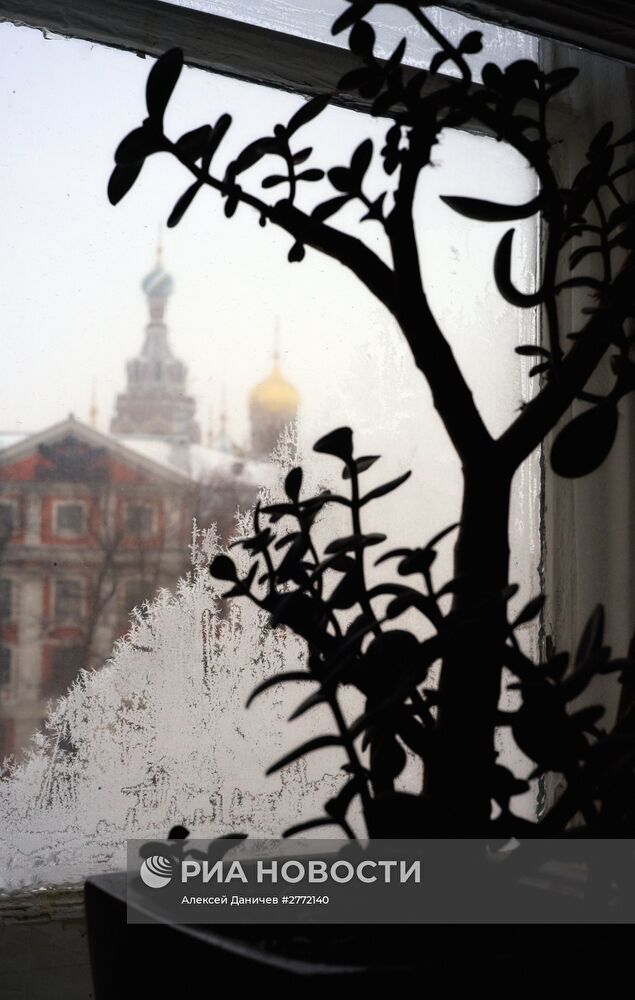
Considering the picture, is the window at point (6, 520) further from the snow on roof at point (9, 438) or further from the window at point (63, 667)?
the window at point (63, 667)

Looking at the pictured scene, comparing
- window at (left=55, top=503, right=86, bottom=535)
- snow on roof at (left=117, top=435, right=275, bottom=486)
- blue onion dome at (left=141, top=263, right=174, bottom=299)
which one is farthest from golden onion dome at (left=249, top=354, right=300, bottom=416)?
window at (left=55, top=503, right=86, bottom=535)

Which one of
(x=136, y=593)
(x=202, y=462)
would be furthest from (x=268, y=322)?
(x=136, y=593)

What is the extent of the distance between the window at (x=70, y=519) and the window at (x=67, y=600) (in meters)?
0.08

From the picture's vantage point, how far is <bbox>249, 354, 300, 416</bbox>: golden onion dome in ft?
5.67

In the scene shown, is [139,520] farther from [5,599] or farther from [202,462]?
[5,599]

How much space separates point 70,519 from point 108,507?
0.07 metres

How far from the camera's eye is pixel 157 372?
168cm

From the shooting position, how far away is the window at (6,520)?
155cm

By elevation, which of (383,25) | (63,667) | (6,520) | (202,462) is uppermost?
(383,25)

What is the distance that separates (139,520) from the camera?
1655 mm

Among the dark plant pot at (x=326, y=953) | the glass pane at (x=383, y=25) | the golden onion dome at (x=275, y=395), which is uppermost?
the glass pane at (x=383, y=25)

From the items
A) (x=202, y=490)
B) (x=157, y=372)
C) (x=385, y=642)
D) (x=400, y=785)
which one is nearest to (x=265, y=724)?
(x=400, y=785)

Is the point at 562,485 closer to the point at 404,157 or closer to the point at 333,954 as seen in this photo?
the point at 404,157

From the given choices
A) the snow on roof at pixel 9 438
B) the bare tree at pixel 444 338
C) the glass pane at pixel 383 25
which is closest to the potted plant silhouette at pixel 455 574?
the bare tree at pixel 444 338
